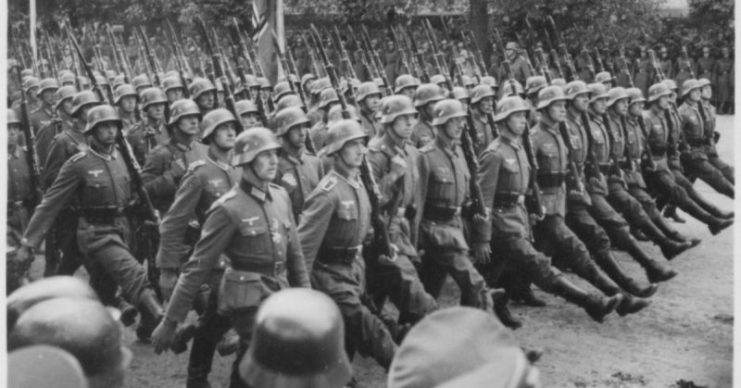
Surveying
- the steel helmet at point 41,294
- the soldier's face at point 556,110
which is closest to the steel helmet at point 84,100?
the soldier's face at point 556,110

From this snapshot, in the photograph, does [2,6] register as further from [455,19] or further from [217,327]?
[455,19]

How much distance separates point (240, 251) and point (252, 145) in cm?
60

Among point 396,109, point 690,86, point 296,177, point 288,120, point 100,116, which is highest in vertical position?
point 100,116

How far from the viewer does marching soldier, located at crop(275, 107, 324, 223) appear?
7.90m

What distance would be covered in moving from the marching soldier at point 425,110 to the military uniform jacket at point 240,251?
9.81ft

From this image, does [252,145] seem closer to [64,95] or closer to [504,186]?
[504,186]

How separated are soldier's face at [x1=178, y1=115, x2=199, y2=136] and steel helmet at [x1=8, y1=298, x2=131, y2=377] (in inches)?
213

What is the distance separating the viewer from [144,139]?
9.95 metres

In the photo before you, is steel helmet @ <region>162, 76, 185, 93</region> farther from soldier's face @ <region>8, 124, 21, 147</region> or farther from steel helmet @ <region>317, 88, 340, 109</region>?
soldier's face @ <region>8, 124, 21, 147</region>

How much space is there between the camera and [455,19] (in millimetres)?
23844

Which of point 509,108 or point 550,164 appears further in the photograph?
point 550,164

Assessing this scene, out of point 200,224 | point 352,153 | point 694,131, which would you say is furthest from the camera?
point 694,131

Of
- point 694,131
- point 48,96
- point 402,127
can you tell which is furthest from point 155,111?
point 694,131

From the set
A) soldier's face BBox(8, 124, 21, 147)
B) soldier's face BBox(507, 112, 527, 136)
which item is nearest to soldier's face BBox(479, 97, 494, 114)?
soldier's face BBox(507, 112, 527, 136)
